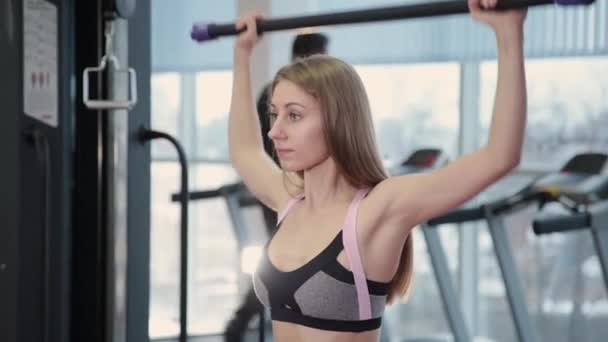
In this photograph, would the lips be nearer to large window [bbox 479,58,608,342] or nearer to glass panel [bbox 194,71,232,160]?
large window [bbox 479,58,608,342]

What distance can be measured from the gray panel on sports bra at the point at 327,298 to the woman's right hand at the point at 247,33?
20.8 inches

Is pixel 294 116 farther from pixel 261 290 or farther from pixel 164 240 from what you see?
pixel 164 240

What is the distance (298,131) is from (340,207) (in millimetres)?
155

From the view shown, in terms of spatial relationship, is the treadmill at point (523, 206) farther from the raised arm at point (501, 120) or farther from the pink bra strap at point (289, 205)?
the raised arm at point (501, 120)

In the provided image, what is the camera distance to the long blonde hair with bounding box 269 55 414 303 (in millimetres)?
1631

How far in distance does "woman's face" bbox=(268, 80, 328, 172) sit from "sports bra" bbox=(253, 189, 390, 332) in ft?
0.40

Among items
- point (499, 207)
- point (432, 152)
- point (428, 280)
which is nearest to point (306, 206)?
point (499, 207)

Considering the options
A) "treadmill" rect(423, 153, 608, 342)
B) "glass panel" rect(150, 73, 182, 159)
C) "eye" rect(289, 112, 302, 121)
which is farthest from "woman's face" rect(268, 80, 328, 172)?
"glass panel" rect(150, 73, 182, 159)

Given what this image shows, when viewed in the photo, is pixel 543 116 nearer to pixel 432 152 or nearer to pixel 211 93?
pixel 432 152

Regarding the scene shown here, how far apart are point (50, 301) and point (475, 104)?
3364 mm

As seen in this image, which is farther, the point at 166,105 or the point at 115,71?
the point at 166,105

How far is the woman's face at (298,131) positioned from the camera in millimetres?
1647

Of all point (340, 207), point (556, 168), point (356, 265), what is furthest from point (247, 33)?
Result: point (556, 168)

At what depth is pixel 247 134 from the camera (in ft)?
6.32
